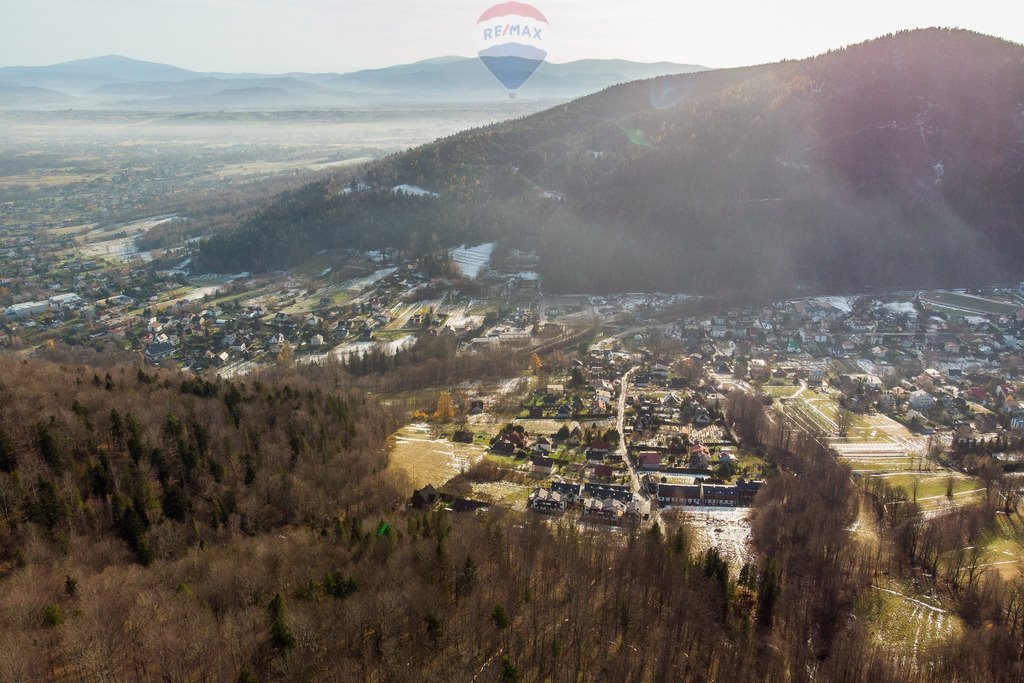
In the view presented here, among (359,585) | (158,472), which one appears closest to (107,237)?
(158,472)

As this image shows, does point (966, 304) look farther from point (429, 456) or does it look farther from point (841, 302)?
point (429, 456)

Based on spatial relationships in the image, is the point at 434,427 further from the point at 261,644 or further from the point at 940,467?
the point at 940,467

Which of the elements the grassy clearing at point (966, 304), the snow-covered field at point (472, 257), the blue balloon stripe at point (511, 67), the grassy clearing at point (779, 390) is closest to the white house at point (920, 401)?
the grassy clearing at point (779, 390)

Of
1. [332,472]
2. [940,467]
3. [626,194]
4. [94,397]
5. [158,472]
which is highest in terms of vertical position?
[626,194]

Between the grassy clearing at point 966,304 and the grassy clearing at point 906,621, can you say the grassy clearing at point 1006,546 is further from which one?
the grassy clearing at point 966,304

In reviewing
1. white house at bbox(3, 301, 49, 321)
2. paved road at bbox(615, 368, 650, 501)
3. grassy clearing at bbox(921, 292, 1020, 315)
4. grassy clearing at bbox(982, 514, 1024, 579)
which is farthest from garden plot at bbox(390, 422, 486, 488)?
grassy clearing at bbox(921, 292, 1020, 315)

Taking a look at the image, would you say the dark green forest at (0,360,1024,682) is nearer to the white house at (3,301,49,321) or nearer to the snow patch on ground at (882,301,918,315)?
the snow patch on ground at (882,301,918,315)
